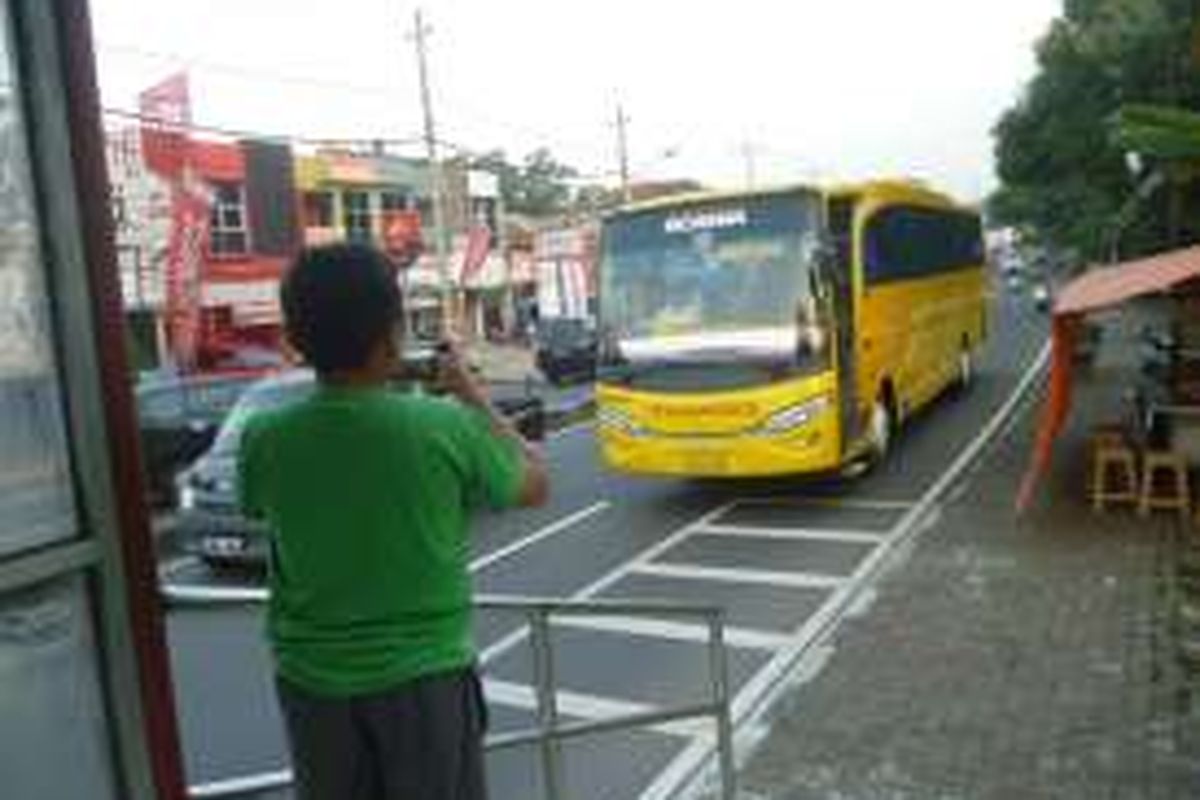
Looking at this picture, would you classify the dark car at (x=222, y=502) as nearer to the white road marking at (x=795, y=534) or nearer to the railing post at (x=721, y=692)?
the white road marking at (x=795, y=534)

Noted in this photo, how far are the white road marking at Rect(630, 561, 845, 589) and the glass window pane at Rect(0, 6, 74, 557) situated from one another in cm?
832

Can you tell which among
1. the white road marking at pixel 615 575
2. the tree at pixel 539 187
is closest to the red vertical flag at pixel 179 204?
the white road marking at pixel 615 575

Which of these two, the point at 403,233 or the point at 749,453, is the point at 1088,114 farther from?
the point at 403,233

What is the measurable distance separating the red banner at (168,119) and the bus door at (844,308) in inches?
816

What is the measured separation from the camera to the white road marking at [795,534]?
1246cm

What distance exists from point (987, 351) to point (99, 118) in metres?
31.3

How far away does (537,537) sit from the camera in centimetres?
1348

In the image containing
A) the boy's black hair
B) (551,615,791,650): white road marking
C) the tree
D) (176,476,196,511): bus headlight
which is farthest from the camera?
the tree

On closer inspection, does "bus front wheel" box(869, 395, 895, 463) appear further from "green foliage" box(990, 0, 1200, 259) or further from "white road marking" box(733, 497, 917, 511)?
"green foliage" box(990, 0, 1200, 259)

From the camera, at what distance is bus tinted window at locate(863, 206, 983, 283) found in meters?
16.4

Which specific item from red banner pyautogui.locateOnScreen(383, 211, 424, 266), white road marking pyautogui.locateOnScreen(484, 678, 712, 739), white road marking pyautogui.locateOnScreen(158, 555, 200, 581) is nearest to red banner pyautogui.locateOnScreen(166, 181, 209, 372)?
white road marking pyautogui.locateOnScreen(158, 555, 200, 581)

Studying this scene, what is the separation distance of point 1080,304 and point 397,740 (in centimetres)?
1062

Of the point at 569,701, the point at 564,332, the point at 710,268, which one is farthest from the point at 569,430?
the point at 569,701

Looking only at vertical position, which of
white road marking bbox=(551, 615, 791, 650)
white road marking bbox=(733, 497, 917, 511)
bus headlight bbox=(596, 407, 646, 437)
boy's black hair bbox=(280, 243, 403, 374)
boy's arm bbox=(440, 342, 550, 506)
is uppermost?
boy's black hair bbox=(280, 243, 403, 374)
